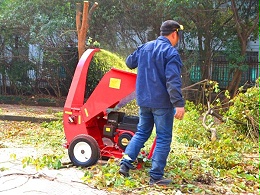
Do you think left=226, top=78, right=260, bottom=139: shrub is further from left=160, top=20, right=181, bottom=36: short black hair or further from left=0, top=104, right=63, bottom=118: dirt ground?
left=0, top=104, right=63, bottom=118: dirt ground

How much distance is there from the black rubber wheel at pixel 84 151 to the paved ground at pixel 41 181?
13 centimetres

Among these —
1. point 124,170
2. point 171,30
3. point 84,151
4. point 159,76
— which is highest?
point 171,30

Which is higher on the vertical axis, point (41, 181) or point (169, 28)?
point (169, 28)

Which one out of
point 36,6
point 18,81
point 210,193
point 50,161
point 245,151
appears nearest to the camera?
point 210,193

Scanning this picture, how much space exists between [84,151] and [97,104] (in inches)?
24.5

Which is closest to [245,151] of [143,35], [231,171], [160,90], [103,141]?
[231,171]

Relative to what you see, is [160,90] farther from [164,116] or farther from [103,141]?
[103,141]

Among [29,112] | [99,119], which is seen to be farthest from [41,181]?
[29,112]

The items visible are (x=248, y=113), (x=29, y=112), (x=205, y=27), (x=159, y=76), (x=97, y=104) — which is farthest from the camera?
(x=205, y=27)

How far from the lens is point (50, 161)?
5.30 metres

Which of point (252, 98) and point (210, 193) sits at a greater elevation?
point (252, 98)

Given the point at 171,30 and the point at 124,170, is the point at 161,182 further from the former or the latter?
the point at 171,30

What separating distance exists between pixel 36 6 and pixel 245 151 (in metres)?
10.7

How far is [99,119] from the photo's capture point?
5.66 m
